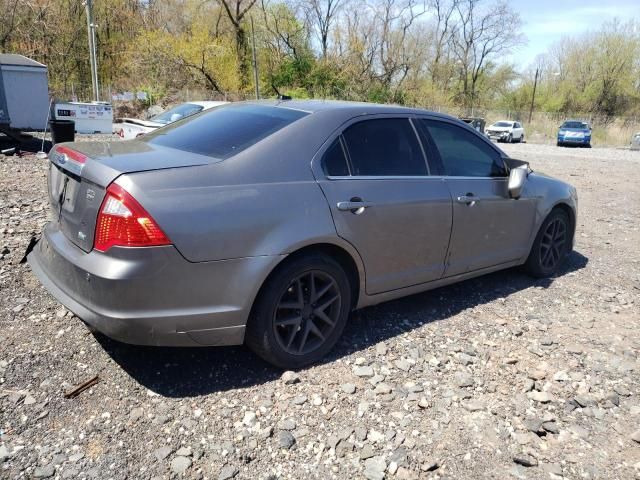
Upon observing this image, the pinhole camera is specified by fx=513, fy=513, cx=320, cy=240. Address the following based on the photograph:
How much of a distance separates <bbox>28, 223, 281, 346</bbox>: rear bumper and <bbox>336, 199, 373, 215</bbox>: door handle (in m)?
0.56

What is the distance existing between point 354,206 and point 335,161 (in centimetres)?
31

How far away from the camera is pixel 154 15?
3950 centimetres

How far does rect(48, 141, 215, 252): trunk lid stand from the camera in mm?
2645

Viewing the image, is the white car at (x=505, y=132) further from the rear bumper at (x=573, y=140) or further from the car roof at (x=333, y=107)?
the car roof at (x=333, y=107)

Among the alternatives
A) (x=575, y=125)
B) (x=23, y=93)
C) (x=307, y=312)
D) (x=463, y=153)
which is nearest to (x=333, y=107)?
(x=463, y=153)

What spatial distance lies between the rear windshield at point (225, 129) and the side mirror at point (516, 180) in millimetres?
1988

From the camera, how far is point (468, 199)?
3941mm

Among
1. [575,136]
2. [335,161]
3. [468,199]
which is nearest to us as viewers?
[335,161]

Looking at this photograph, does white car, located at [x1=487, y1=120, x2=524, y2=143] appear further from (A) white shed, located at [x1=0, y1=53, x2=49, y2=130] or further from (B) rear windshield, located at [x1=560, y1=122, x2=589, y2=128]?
(A) white shed, located at [x1=0, y1=53, x2=49, y2=130]

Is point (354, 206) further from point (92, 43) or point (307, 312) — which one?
point (92, 43)

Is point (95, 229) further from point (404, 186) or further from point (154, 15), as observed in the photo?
point (154, 15)

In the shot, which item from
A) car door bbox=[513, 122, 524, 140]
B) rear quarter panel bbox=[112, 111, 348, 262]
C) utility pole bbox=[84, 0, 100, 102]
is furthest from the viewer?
car door bbox=[513, 122, 524, 140]

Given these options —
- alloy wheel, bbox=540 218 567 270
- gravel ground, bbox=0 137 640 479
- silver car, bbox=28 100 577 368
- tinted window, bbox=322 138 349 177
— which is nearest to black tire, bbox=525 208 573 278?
alloy wheel, bbox=540 218 567 270

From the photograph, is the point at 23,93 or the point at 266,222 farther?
the point at 23,93
